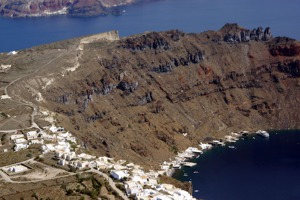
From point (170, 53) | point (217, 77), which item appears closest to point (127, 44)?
point (170, 53)

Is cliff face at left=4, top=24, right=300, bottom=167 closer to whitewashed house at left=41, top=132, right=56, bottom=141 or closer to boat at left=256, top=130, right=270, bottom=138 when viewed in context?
boat at left=256, top=130, right=270, bottom=138

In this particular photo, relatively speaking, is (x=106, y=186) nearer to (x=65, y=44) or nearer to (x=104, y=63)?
(x=104, y=63)

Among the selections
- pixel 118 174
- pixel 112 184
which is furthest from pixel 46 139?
pixel 112 184

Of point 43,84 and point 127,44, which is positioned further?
point 127,44

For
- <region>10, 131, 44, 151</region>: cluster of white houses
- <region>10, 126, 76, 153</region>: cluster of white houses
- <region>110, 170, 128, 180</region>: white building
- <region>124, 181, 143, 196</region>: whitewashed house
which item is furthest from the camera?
<region>10, 131, 44, 151</region>: cluster of white houses

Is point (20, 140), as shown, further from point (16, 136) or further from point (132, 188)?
point (132, 188)

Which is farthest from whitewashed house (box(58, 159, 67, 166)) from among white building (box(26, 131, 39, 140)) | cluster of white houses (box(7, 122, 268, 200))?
white building (box(26, 131, 39, 140))

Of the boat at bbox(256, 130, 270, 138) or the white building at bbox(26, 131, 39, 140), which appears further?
the boat at bbox(256, 130, 270, 138)
